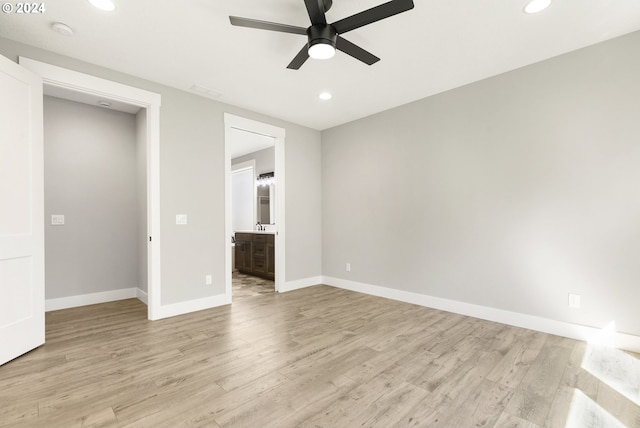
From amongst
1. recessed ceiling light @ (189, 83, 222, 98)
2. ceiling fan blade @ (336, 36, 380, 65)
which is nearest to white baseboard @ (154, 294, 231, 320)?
recessed ceiling light @ (189, 83, 222, 98)

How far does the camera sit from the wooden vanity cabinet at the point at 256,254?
18.0ft

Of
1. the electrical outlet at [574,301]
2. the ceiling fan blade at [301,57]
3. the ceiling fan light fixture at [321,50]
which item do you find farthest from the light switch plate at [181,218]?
the electrical outlet at [574,301]

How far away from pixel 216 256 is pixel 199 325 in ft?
3.20

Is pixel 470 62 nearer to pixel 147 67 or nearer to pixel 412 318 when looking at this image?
pixel 412 318

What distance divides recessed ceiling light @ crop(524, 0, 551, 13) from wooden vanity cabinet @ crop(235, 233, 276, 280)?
14.6ft

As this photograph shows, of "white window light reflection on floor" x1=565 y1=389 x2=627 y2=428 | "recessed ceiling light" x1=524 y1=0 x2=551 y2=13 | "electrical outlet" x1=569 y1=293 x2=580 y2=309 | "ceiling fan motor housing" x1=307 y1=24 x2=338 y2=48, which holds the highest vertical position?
"recessed ceiling light" x1=524 y1=0 x2=551 y2=13

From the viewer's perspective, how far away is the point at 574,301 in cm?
280

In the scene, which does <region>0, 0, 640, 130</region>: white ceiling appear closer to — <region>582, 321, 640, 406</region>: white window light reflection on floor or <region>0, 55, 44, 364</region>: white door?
<region>0, 55, 44, 364</region>: white door

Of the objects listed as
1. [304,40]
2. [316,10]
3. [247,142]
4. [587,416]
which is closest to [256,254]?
[247,142]

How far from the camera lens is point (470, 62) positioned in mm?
3010

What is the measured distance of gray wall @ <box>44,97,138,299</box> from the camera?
377cm

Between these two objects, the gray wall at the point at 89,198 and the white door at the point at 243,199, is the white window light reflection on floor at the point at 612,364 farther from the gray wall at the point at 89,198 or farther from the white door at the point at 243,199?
the white door at the point at 243,199

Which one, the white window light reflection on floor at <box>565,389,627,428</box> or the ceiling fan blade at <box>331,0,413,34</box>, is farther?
the ceiling fan blade at <box>331,0,413,34</box>

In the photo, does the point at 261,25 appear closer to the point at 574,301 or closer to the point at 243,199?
the point at 574,301
